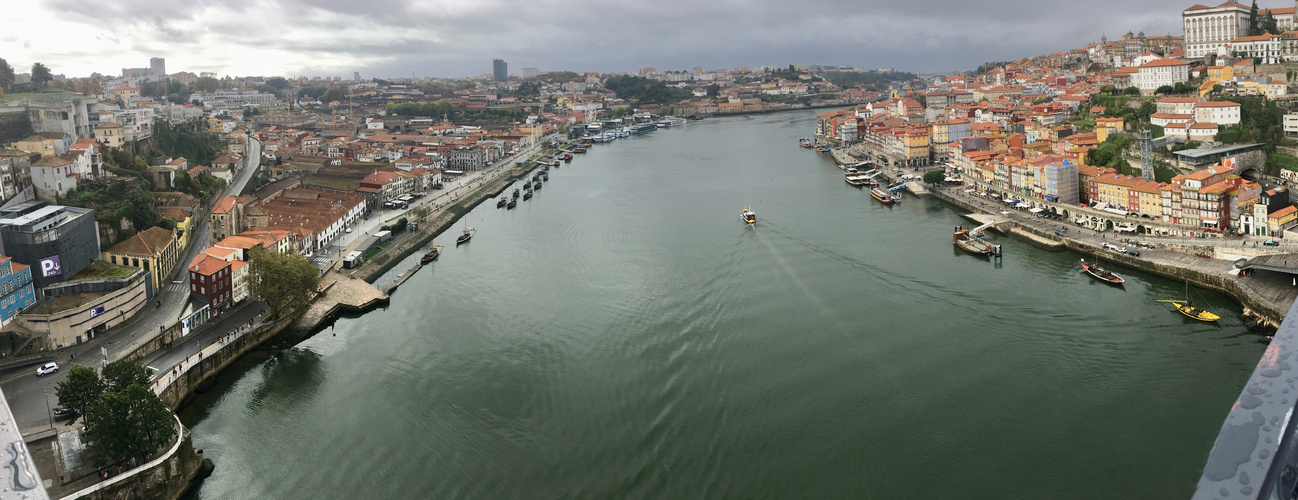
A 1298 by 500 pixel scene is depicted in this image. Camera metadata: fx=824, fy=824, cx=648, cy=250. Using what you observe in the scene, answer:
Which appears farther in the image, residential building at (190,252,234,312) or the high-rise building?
the high-rise building

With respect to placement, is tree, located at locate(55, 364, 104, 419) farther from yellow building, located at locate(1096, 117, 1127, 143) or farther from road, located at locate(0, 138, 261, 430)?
yellow building, located at locate(1096, 117, 1127, 143)

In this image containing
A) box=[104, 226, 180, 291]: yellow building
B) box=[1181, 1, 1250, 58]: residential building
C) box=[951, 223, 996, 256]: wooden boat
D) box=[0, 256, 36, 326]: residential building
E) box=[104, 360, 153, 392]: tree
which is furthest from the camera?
box=[1181, 1, 1250, 58]: residential building

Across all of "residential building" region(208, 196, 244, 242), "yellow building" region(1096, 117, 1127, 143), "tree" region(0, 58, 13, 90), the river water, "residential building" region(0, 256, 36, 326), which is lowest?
the river water

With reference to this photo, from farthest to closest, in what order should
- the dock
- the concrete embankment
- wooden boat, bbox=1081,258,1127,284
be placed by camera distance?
wooden boat, bbox=1081,258,1127,284 < the dock < the concrete embankment

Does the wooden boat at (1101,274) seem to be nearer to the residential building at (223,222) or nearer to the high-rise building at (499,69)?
the residential building at (223,222)

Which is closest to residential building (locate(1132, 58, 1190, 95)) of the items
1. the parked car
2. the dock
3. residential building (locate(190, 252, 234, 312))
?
the dock

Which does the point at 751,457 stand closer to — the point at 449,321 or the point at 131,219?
the point at 449,321

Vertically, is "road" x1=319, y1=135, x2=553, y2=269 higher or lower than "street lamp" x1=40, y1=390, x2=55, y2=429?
higher
